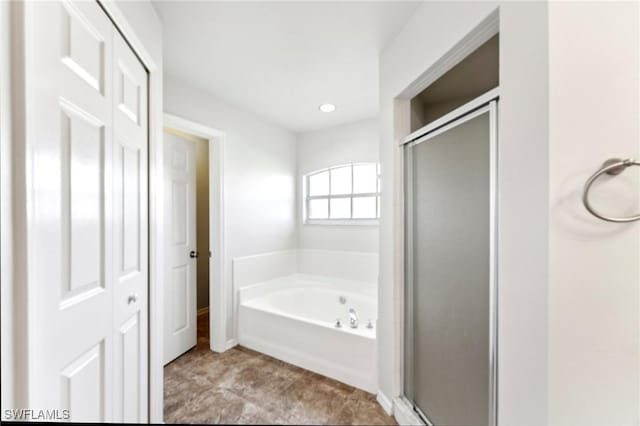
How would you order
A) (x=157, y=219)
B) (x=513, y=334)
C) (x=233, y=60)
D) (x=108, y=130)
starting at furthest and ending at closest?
1. (x=233, y=60)
2. (x=157, y=219)
3. (x=108, y=130)
4. (x=513, y=334)

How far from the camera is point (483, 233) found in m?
1.09

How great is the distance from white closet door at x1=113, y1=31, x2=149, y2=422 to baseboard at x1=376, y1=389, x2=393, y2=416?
136 centimetres

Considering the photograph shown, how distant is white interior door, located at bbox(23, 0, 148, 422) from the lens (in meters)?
0.66

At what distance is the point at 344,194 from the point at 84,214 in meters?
2.67

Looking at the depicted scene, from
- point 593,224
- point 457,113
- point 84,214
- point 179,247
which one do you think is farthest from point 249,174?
point 593,224

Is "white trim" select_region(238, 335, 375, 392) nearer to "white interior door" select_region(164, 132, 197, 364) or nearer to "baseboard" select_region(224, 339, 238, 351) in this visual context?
"baseboard" select_region(224, 339, 238, 351)

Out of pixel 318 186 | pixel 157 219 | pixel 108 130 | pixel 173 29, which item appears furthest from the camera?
pixel 318 186

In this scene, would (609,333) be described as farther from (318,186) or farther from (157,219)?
(318,186)

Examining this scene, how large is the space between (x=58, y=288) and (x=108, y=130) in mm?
589

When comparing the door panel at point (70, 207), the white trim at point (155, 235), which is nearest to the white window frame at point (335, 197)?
the white trim at point (155, 235)

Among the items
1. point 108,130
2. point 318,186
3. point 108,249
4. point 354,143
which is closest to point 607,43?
point 108,130

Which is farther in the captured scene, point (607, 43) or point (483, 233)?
point (483, 233)

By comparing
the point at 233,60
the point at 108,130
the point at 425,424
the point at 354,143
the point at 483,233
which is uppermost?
the point at 233,60

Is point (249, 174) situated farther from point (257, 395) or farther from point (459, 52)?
point (459, 52)
